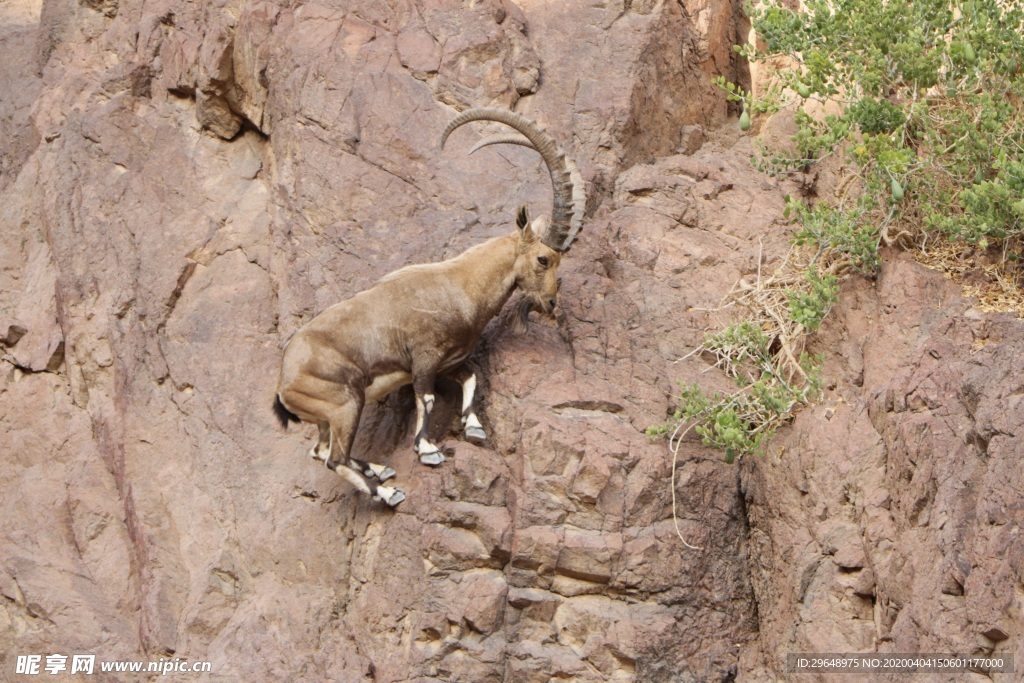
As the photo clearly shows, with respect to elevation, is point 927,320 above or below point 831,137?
below

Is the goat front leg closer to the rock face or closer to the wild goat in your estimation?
the wild goat

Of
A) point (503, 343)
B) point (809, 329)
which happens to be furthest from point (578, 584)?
point (809, 329)

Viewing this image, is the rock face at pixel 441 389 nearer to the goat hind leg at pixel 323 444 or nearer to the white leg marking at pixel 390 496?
the white leg marking at pixel 390 496

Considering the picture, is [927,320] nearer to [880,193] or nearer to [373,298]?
[880,193]

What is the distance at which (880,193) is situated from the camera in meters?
10.4

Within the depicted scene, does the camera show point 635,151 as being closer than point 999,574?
No

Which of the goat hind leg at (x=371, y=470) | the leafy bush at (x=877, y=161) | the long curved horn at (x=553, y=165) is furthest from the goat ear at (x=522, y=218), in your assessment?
the goat hind leg at (x=371, y=470)

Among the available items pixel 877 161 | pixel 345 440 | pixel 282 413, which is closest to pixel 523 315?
pixel 345 440

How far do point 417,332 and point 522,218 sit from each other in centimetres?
124

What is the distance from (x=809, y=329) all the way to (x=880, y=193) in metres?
1.30

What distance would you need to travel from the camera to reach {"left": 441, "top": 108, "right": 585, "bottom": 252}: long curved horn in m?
9.91

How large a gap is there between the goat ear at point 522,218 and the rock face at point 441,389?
69cm

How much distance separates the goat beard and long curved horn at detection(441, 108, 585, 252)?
1.55 ft

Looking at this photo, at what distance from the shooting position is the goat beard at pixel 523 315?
10.1 meters
